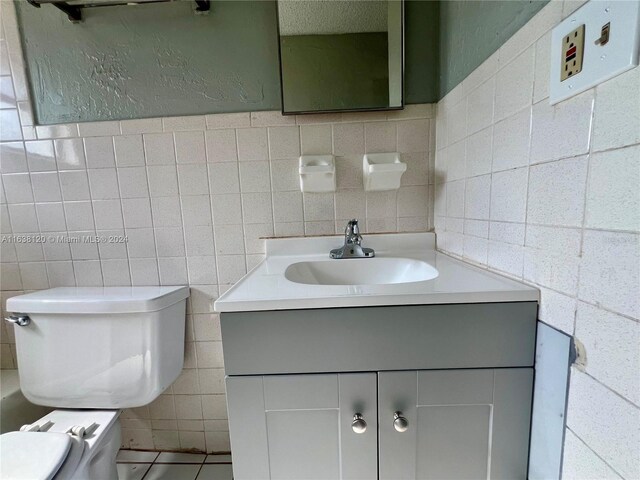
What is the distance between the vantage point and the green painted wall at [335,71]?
Result: 2.97ft

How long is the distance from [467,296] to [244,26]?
1.07 m

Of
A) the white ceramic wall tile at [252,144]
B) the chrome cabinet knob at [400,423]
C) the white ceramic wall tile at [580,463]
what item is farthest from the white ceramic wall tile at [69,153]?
the white ceramic wall tile at [580,463]

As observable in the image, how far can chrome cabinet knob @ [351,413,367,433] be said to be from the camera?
22.1 inches

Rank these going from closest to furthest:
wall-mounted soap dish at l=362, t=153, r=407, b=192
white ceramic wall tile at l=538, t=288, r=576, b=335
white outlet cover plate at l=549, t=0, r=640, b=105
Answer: white outlet cover plate at l=549, t=0, r=640, b=105 → white ceramic wall tile at l=538, t=288, r=576, b=335 → wall-mounted soap dish at l=362, t=153, r=407, b=192

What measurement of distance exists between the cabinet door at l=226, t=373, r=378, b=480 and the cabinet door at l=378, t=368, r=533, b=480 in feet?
0.14

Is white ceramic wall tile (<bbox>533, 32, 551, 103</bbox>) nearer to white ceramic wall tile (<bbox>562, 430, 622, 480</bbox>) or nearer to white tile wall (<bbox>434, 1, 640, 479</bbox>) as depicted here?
white tile wall (<bbox>434, 1, 640, 479</bbox>)

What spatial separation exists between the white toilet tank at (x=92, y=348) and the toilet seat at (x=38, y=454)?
152mm

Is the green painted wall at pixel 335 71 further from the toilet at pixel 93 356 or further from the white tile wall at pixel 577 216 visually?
the toilet at pixel 93 356

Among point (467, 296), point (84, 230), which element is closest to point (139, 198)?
point (84, 230)

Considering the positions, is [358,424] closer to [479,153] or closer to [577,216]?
[577,216]

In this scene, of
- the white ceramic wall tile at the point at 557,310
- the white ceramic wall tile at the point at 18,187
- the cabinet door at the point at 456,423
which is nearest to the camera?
the white ceramic wall tile at the point at 557,310

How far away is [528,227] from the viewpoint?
55 cm

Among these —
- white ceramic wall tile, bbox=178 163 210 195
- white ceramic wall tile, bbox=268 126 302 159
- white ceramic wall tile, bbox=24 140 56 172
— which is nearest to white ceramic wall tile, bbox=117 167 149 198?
white ceramic wall tile, bbox=178 163 210 195

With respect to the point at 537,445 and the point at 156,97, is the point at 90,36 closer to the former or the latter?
the point at 156,97
